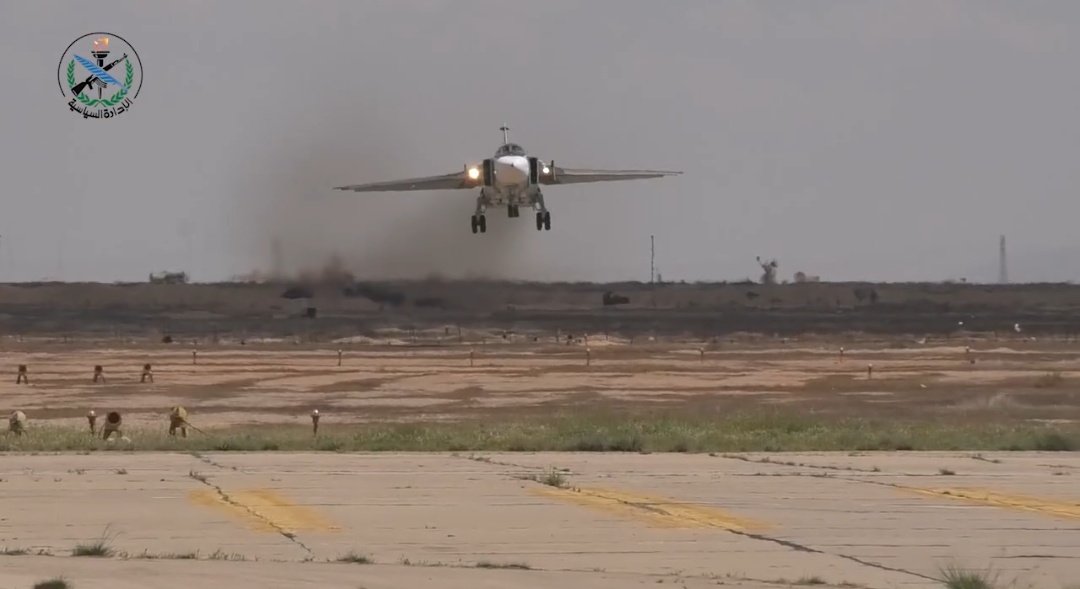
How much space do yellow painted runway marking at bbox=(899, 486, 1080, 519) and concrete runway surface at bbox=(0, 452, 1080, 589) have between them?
2.2 inches

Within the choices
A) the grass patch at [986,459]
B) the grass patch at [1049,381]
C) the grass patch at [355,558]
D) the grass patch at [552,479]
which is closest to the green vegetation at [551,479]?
the grass patch at [552,479]

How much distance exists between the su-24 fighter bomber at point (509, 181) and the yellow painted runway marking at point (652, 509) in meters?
31.4

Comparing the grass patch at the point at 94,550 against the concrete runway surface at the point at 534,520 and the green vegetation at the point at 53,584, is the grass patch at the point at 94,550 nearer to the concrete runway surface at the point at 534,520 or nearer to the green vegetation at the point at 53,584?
the concrete runway surface at the point at 534,520

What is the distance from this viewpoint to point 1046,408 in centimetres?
5284

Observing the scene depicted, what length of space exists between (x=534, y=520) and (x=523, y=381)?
4457 centimetres

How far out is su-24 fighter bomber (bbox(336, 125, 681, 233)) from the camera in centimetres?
5584

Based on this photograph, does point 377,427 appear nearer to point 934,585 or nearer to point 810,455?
point 810,455

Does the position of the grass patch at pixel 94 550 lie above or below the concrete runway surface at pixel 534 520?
above

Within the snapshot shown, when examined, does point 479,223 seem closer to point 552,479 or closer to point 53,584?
point 552,479

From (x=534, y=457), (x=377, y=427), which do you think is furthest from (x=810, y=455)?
(x=377, y=427)

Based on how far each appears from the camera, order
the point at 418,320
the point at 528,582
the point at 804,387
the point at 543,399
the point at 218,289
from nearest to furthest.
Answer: the point at 528,582 → the point at 543,399 → the point at 804,387 → the point at 418,320 → the point at 218,289

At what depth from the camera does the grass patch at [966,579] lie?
1581 cm

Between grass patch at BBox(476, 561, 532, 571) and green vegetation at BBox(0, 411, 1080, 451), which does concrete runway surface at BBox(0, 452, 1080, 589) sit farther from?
green vegetation at BBox(0, 411, 1080, 451)

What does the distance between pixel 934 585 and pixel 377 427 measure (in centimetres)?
2848
